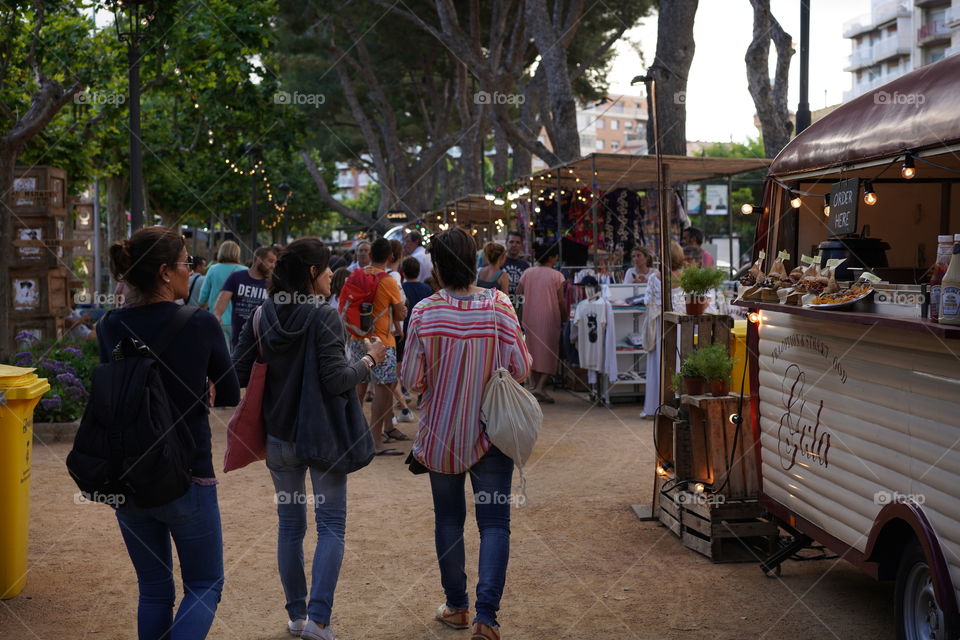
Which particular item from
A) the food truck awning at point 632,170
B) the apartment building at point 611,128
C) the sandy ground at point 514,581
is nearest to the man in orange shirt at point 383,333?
the sandy ground at point 514,581

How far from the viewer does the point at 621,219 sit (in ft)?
52.1

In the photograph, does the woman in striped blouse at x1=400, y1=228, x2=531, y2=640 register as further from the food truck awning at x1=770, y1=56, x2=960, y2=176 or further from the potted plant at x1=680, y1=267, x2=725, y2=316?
the potted plant at x1=680, y1=267, x2=725, y2=316

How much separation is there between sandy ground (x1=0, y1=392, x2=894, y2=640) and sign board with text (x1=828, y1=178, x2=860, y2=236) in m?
1.85

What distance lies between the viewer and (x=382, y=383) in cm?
923

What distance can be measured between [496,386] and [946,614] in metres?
1.95

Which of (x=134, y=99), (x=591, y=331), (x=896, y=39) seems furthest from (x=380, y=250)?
(x=896, y=39)

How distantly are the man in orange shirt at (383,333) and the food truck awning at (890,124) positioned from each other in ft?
13.0

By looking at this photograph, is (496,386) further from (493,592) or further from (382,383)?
(382,383)

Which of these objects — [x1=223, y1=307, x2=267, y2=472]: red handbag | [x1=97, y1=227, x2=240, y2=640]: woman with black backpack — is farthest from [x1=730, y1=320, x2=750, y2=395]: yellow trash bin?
[x1=97, y1=227, x2=240, y2=640]: woman with black backpack

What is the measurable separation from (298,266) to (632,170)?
34.3ft

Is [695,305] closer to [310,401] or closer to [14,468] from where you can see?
[310,401]

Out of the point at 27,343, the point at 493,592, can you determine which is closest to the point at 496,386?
the point at 493,592

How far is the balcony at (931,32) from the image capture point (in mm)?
74312

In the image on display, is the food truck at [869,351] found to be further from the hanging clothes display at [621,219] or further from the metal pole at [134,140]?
the hanging clothes display at [621,219]
